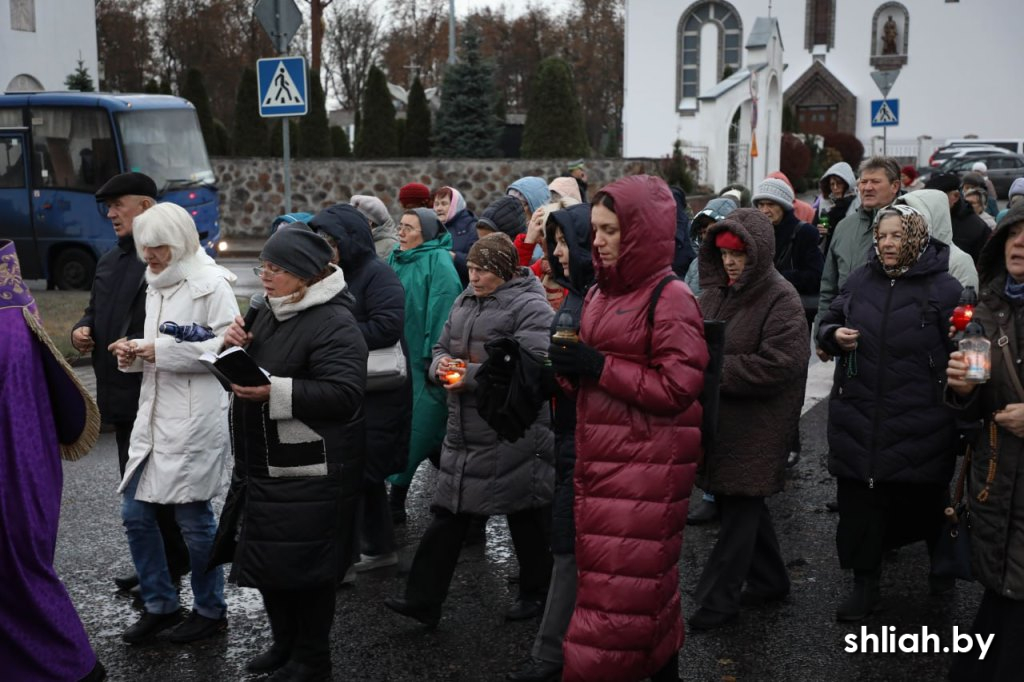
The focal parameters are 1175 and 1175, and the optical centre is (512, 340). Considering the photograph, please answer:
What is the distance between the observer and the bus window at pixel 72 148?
18.8m

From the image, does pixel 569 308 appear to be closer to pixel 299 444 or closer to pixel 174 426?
pixel 299 444

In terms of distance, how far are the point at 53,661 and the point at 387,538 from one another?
2.31m

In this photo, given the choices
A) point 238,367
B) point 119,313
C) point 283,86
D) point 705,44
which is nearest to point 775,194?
point 119,313

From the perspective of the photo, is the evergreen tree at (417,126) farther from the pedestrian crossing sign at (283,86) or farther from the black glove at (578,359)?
the black glove at (578,359)

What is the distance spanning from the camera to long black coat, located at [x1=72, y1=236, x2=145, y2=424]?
533cm

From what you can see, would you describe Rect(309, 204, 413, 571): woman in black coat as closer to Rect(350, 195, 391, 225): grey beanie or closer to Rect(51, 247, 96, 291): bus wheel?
Rect(350, 195, 391, 225): grey beanie

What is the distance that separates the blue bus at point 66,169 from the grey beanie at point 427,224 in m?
12.6

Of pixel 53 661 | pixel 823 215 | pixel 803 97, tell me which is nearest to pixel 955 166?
pixel 803 97

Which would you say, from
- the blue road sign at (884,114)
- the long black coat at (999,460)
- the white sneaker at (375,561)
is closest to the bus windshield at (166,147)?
the blue road sign at (884,114)

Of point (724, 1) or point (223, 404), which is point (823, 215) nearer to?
point (223, 404)

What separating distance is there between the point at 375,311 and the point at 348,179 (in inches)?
838

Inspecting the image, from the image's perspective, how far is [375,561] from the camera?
6168mm

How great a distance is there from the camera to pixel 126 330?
5312mm

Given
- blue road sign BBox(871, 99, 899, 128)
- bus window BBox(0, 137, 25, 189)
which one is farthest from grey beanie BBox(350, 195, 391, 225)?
blue road sign BBox(871, 99, 899, 128)
